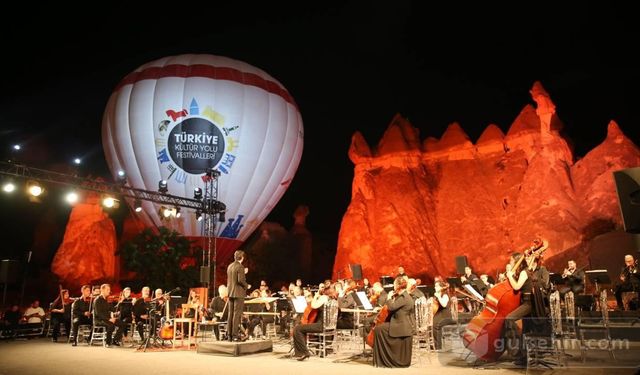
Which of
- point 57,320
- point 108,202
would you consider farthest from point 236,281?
point 108,202

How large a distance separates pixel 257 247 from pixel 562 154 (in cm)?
2745

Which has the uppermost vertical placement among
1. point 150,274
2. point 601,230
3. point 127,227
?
point 127,227

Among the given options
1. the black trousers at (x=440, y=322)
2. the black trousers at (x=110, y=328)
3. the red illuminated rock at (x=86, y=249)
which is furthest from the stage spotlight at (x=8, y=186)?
the red illuminated rock at (x=86, y=249)

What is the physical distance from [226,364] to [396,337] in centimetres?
289

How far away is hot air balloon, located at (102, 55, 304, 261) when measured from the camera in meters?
26.0

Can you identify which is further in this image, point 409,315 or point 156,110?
point 156,110

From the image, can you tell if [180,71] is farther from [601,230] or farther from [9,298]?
[601,230]

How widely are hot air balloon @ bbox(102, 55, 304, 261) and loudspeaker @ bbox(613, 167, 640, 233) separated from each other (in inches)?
912

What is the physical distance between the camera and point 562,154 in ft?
106

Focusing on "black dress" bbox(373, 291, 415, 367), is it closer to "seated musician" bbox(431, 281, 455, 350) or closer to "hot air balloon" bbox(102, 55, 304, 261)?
"seated musician" bbox(431, 281, 455, 350)

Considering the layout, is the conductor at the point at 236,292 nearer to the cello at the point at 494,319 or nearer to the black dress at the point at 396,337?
the black dress at the point at 396,337

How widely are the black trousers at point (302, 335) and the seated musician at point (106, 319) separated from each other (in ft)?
16.4

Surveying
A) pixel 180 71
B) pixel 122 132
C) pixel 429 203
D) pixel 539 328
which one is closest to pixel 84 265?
pixel 122 132

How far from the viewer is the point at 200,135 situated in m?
26.1
